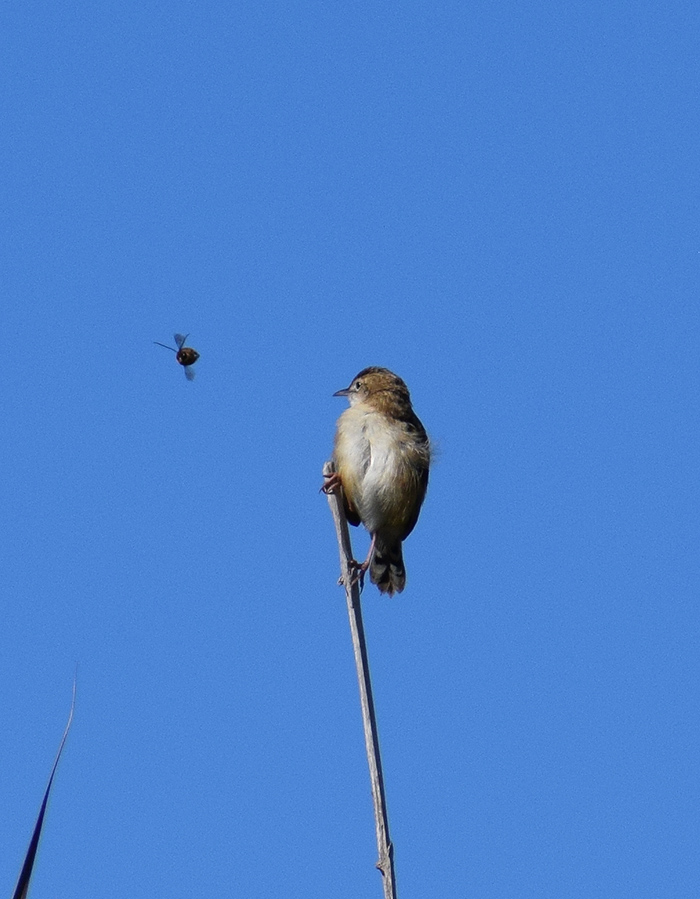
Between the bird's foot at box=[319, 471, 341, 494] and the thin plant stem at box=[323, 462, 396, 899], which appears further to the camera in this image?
the bird's foot at box=[319, 471, 341, 494]

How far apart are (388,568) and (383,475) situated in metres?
0.63

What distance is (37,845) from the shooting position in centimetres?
300

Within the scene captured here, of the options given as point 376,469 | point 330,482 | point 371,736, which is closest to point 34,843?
point 371,736

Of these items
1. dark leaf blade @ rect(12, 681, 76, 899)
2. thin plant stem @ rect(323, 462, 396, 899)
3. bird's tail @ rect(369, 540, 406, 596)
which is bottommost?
dark leaf blade @ rect(12, 681, 76, 899)

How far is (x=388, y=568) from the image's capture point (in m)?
8.24

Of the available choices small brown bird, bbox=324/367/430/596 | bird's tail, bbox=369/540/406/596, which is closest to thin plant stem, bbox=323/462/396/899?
small brown bird, bbox=324/367/430/596

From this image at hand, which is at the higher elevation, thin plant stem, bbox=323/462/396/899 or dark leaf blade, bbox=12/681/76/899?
thin plant stem, bbox=323/462/396/899

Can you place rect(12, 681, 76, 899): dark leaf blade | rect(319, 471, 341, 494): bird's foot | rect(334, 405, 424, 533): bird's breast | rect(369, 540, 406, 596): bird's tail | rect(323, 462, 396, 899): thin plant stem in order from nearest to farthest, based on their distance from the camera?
1. rect(12, 681, 76, 899): dark leaf blade
2. rect(323, 462, 396, 899): thin plant stem
3. rect(319, 471, 341, 494): bird's foot
4. rect(334, 405, 424, 533): bird's breast
5. rect(369, 540, 406, 596): bird's tail

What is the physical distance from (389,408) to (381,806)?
4.63 meters

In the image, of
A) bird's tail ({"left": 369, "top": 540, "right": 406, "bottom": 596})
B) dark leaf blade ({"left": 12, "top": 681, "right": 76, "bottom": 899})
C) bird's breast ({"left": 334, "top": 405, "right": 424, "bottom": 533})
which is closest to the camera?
dark leaf blade ({"left": 12, "top": 681, "right": 76, "bottom": 899})

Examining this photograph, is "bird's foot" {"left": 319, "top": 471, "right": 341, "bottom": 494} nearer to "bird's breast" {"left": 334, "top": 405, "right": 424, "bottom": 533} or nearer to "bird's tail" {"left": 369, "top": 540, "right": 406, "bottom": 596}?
"bird's breast" {"left": 334, "top": 405, "right": 424, "bottom": 533}

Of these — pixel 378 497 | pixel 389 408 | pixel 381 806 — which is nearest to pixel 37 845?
pixel 381 806

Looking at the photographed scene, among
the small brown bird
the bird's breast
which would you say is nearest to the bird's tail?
the small brown bird

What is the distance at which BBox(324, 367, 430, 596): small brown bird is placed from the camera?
8.04 m
